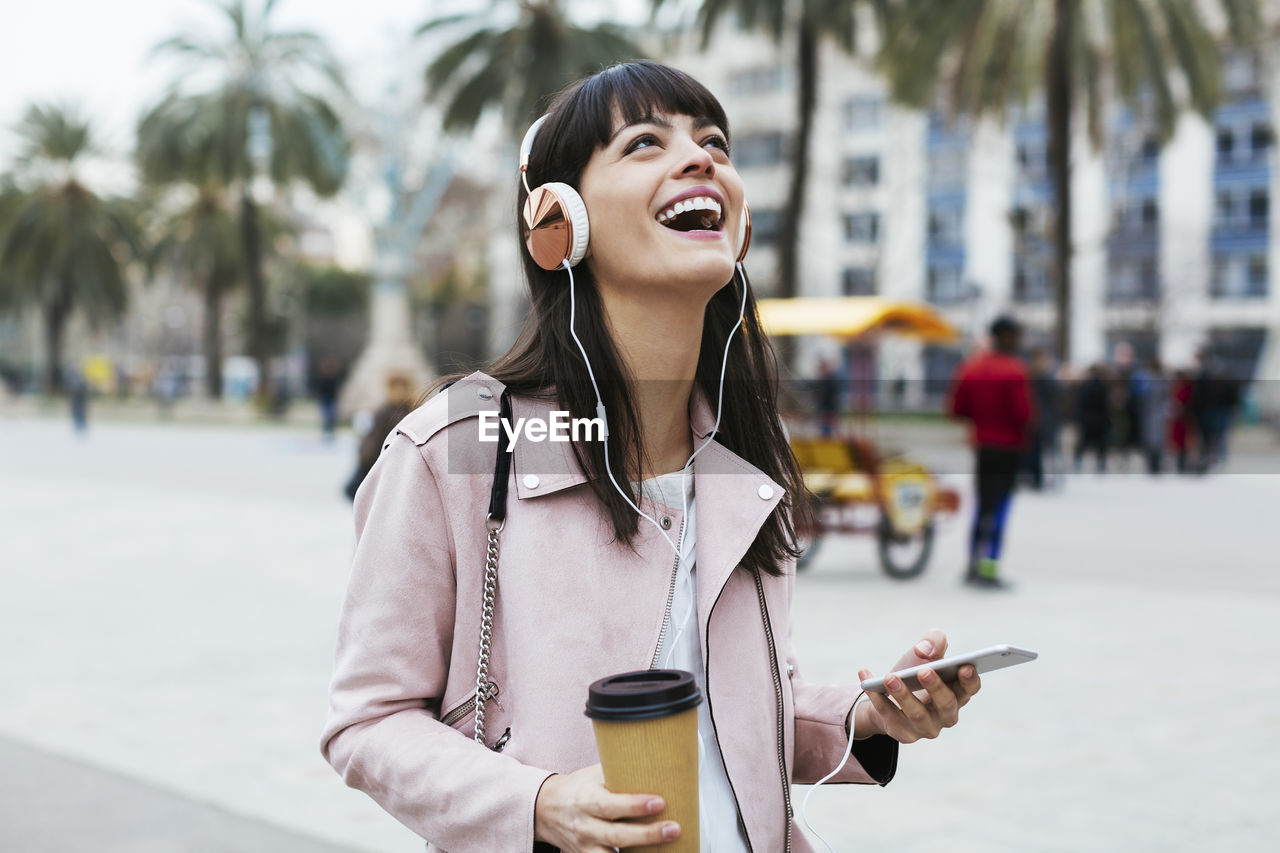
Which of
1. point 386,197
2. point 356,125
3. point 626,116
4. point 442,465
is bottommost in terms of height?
point 442,465

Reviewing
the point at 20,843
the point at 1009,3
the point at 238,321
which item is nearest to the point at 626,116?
the point at 20,843

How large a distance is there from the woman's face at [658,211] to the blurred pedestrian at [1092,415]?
55.7ft

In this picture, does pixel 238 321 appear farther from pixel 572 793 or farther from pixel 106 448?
pixel 572 793

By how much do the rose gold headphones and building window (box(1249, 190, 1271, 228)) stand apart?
48.7 meters

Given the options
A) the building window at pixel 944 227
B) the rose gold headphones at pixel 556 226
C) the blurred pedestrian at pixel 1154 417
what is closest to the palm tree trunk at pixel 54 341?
the building window at pixel 944 227

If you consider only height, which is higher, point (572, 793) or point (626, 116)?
point (626, 116)

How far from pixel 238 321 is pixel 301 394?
735 inches

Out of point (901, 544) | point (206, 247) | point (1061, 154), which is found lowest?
point (901, 544)

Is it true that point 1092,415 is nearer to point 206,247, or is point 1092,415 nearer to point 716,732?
point 716,732

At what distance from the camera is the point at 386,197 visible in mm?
29234

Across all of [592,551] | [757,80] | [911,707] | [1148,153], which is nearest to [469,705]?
[592,551]

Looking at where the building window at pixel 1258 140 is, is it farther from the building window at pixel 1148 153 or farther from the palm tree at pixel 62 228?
the palm tree at pixel 62 228

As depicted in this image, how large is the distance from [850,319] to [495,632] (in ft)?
33.4

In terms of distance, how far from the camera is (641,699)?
3.92 feet
